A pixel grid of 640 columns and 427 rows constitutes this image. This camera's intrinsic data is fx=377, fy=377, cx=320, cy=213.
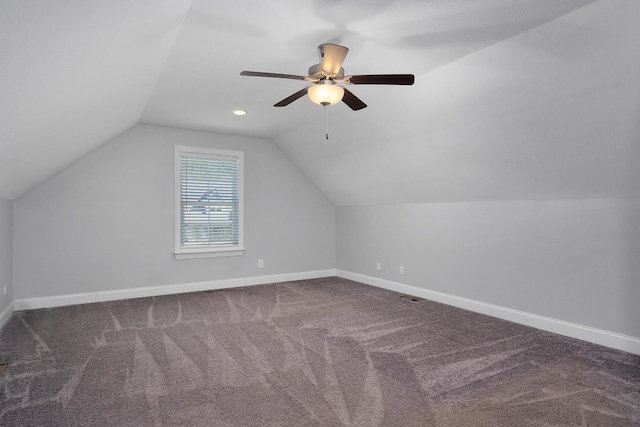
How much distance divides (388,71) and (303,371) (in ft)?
8.50

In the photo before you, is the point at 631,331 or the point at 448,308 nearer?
the point at 631,331

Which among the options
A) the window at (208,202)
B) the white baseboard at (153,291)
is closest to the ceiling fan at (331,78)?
the window at (208,202)

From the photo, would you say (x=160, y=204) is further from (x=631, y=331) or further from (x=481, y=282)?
(x=631, y=331)

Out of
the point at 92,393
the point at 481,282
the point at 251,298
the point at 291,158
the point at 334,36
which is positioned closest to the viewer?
the point at 92,393

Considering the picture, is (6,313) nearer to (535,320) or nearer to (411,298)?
(411,298)

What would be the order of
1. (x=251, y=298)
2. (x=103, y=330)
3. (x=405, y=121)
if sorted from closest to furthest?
(x=103, y=330) → (x=405, y=121) → (x=251, y=298)

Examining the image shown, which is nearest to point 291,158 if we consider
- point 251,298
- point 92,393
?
point 251,298

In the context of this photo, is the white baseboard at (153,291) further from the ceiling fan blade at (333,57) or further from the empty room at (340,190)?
the ceiling fan blade at (333,57)

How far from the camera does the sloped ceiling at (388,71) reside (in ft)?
6.92

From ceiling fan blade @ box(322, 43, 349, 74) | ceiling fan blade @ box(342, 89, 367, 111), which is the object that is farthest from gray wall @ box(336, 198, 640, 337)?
ceiling fan blade @ box(322, 43, 349, 74)

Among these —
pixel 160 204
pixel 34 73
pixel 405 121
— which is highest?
pixel 405 121

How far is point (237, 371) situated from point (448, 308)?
2.78 meters

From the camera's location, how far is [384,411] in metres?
2.21

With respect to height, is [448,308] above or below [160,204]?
below
